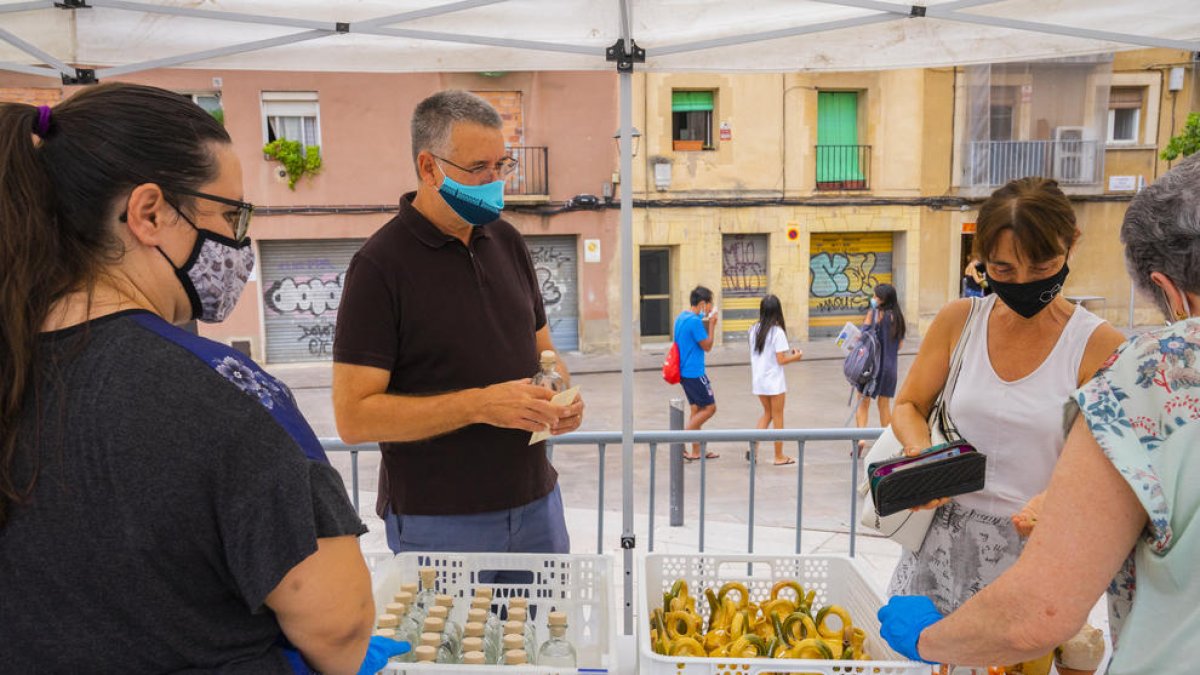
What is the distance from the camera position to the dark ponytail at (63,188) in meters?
1.03

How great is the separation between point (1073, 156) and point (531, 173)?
13260mm

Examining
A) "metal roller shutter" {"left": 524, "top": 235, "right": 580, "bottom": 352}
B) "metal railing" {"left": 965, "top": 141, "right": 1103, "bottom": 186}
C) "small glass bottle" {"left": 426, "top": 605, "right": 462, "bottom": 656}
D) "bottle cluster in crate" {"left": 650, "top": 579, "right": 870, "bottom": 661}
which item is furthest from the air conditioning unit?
"small glass bottle" {"left": 426, "top": 605, "right": 462, "bottom": 656}

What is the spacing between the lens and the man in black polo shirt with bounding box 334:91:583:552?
229 centimetres

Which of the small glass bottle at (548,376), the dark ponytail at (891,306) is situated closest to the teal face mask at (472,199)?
the small glass bottle at (548,376)

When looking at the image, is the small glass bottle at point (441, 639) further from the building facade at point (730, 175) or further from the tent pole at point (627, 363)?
the building facade at point (730, 175)

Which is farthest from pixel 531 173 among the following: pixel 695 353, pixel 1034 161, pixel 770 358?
pixel 1034 161

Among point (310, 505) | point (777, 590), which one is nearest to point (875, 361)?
point (777, 590)

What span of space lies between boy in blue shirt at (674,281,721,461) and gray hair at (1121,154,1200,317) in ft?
23.0

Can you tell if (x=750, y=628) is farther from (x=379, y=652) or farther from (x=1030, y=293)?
(x=1030, y=293)

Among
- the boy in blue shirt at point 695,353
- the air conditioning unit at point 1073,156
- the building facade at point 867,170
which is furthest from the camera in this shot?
the air conditioning unit at point 1073,156

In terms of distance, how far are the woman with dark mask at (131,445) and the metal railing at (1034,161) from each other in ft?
69.7

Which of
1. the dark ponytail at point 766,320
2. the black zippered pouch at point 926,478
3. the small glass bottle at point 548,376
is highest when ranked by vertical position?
the small glass bottle at point 548,376

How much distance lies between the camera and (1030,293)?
2320 mm

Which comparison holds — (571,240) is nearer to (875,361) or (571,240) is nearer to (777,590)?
(875,361)
